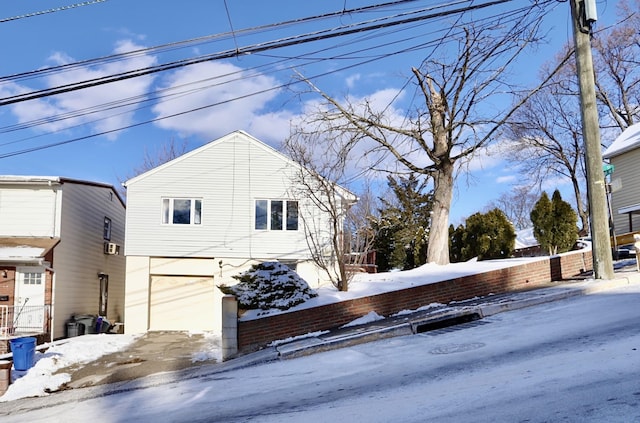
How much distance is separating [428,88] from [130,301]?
47.1ft

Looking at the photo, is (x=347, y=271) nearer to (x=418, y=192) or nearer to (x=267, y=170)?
(x=267, y=170)

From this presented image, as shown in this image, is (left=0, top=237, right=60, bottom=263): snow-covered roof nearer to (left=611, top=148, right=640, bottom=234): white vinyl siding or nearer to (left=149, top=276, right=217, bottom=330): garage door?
(left=149, top=276, right=217, bottom=330): garage door

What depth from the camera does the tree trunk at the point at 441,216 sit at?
1552 cm

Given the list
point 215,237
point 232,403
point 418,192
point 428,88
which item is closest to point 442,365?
point 232,403

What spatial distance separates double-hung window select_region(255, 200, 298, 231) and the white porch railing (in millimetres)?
8587

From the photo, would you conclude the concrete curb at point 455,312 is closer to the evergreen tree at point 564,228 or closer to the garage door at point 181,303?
the evergreen tree at point 564,228

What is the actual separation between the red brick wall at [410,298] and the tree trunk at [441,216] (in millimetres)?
3184

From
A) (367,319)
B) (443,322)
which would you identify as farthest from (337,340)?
(443,322)

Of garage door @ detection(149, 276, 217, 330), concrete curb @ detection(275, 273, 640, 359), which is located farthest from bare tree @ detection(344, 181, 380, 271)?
garage door @ detection(149, 276, 217, 330)

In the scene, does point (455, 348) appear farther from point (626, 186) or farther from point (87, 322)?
point (626, 186)

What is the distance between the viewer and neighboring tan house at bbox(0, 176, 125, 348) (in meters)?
18.2

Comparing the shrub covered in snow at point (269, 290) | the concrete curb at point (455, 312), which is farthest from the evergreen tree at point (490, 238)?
the shrub covered in snow at point (269, 290)

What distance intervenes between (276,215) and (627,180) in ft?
52.8

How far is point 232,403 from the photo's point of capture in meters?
6.82
